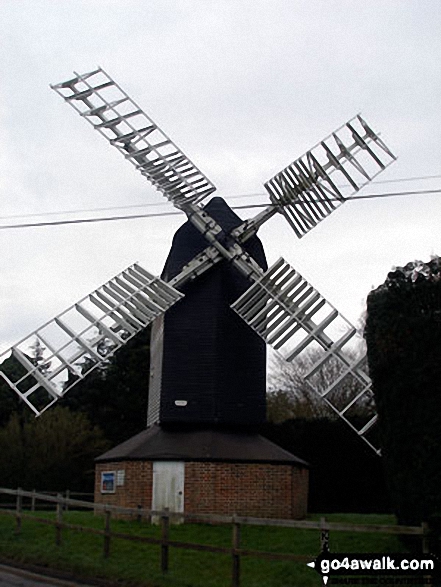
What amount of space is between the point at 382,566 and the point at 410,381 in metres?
2.33

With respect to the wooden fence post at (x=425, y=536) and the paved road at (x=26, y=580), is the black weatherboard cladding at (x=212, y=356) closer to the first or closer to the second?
the paved road at (x=26, y=580)

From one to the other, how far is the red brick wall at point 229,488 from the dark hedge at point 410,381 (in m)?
7.45

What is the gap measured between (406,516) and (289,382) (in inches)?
1300

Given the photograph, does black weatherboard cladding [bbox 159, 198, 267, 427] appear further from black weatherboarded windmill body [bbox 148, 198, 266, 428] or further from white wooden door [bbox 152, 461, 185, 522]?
white wooden door [bbox 152, 461, 185, 522]

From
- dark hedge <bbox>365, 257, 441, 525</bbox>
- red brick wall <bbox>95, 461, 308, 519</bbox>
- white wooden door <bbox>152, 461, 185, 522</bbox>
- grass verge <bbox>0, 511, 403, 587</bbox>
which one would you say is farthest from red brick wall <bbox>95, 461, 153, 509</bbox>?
dark hedge <bbox>365, 257, 441, 525</bbox>

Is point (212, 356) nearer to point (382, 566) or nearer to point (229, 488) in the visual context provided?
point (229, 488)

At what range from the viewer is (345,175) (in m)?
20.3

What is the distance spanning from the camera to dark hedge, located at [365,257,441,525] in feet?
34.8

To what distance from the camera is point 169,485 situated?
18.8 m

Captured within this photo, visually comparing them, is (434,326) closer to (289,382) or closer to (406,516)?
(406,516)

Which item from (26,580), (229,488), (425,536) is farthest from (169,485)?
(425,536)

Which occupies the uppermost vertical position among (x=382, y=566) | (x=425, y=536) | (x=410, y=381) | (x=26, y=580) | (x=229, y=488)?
(x=410, y=381)

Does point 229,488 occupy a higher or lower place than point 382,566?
higher

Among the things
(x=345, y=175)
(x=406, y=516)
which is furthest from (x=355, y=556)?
(x=345, y=175)
